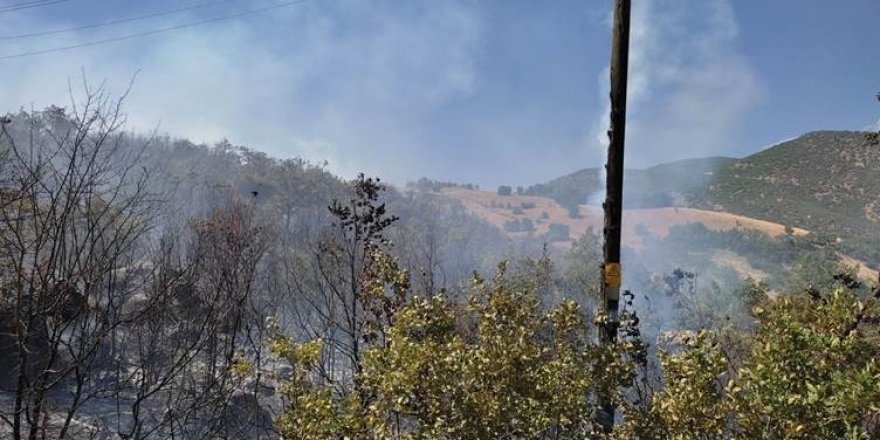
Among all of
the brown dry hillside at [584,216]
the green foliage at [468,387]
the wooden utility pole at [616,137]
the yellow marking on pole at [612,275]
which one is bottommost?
the brown dry hillside at [584,216]

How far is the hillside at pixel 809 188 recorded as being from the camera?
192 ft

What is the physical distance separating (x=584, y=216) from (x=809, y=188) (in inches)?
2111

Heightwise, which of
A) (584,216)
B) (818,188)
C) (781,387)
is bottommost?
(584,216)


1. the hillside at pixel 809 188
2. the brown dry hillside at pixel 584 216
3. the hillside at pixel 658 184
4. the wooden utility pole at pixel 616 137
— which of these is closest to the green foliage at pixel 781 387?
the wooden utility pole at pixel 616 137

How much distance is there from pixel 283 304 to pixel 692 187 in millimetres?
77043

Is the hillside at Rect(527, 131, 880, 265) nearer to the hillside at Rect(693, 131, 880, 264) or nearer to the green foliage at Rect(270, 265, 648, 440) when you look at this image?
the hillside at Rect(693, 131, 880, 264)

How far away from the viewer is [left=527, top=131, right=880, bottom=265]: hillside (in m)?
58.7

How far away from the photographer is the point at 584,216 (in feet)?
388

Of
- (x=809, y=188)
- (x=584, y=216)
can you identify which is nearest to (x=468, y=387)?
(x=809, y=188)

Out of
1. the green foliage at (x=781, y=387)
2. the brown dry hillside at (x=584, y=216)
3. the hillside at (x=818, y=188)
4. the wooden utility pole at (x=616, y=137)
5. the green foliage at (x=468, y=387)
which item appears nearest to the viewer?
the green foliage at (x=781, y=387)

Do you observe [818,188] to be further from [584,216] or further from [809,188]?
[584,216]

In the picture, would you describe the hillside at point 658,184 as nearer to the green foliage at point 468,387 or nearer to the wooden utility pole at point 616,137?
the wooden utility pole at point 616,137

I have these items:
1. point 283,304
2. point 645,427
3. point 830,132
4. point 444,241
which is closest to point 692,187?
point 830,132

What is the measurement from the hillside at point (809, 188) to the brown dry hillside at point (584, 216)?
1.76 metres
